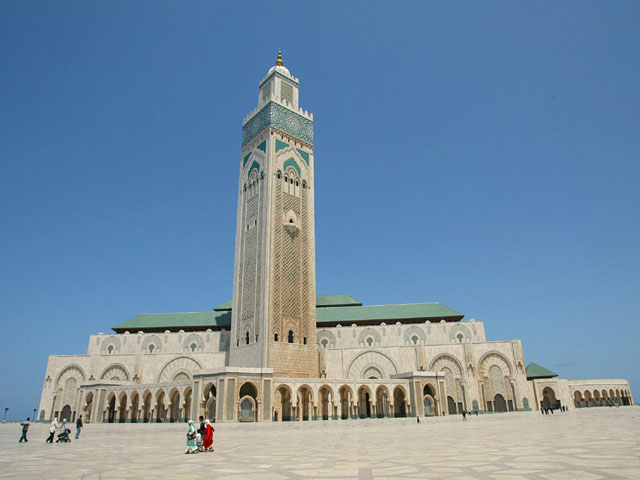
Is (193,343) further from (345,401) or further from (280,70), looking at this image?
(280,70)

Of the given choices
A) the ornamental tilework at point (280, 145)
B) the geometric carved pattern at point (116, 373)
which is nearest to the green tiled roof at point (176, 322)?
the geometric carved pattern at point (116, 373)

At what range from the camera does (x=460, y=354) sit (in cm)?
3569

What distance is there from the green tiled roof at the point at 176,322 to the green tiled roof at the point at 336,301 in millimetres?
8569

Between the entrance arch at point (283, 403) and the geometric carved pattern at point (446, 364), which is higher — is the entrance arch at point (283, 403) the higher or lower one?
the lower one

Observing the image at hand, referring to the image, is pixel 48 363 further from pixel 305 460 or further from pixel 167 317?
pixel 305 460

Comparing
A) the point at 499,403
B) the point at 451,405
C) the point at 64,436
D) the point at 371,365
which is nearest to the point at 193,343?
the point at 371,365

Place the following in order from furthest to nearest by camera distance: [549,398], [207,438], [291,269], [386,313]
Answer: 1. [386,313]
2. [549,398]
3. [291,269]
4. [207,438]

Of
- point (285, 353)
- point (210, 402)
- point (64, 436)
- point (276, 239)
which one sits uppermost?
point (276, 239)

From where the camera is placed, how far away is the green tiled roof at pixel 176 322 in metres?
40.2

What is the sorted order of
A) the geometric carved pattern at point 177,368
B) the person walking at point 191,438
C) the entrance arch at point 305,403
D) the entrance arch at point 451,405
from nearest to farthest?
the person walking at point 191,438
the entrance arch at point 305,403
the entrance arch at point 451,405
the geometric carved pattern at point 177,368

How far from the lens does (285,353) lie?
3100 cm

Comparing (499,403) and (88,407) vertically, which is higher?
(88,407)

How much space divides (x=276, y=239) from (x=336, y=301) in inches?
476

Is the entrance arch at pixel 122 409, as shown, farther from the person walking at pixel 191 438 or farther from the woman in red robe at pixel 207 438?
the person walking at pixel 191 438
